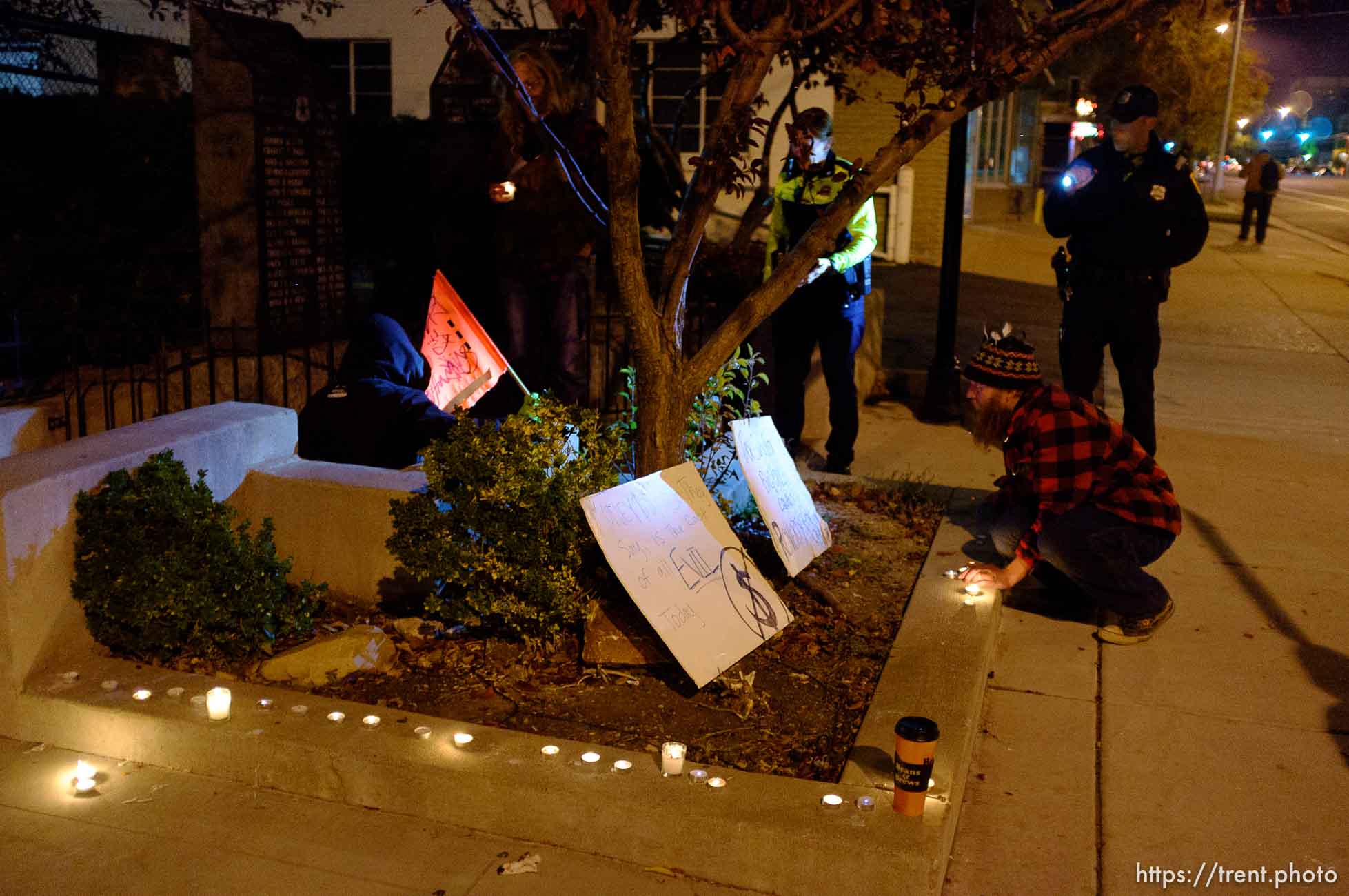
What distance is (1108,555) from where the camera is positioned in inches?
172

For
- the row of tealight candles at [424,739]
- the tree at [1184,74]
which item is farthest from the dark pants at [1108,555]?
the tree at [1184,74]

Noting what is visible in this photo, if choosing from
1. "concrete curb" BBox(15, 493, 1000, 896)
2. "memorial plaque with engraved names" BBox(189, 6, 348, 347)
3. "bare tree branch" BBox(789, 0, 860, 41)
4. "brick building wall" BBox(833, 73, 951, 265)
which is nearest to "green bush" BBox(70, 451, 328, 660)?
"concrete curb" BBox(15, 493, 1000, 896)

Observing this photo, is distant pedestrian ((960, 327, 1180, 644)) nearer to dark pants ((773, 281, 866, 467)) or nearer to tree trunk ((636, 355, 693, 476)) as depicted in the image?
tree trunk ((636, 355, 693, 476))

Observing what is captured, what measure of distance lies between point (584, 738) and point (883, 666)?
102 centimetres

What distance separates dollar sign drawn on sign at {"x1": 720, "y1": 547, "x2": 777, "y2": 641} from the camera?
13.6ft

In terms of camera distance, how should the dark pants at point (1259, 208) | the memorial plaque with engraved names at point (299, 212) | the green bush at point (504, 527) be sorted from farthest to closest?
the dark pants at point (1259, 208), the memorial plaque with engraved names at point (299, 212), the green bush at point (504, 527)

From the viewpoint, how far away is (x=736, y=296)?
8.77 meters

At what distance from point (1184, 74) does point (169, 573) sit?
148 ft

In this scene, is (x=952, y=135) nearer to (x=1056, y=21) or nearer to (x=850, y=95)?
(x=850, y=95)

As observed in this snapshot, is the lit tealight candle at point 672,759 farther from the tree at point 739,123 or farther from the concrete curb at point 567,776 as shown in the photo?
the tree at point 739,123

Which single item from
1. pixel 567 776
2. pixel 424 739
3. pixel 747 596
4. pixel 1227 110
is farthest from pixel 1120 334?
pixel 1227 110

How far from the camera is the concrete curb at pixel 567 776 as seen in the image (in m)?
3.05

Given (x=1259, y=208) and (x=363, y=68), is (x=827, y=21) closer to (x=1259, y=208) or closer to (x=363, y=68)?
(x=363, y=68)

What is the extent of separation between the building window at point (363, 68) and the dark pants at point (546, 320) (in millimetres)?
10705
